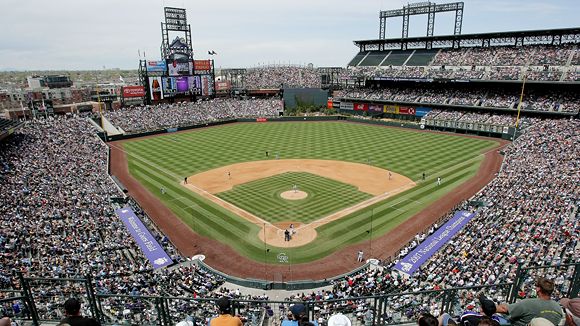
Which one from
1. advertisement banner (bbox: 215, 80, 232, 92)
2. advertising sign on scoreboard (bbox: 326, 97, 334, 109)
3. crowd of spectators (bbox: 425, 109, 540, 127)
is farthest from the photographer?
advertisement banner (bbox: 215, 80, 232, 92)

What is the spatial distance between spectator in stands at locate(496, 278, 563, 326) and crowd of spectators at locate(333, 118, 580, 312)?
29.5 ft

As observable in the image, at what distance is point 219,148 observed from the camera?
183 ft

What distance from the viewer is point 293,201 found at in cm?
3312

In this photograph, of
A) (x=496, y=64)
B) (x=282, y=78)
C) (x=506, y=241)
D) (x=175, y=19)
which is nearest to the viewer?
(x=506, y=241)

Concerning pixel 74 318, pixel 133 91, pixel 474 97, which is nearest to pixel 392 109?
pixel 474 97

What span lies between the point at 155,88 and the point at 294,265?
2561 inches

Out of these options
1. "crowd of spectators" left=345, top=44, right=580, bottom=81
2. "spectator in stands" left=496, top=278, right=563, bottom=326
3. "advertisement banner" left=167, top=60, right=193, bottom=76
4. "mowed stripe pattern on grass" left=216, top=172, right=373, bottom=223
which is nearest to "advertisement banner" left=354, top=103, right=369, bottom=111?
"crowd of spectators" left=345, top=44, right=580, bottom=81

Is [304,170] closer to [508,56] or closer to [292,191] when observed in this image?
[292,191]

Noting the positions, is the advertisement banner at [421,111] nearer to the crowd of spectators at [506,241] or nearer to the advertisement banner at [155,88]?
the crowd of spectators at [506,241]

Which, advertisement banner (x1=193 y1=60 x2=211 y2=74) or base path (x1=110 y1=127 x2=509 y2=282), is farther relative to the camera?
advertisement banner (x1=193 y1=60 x2=211 y2=74)

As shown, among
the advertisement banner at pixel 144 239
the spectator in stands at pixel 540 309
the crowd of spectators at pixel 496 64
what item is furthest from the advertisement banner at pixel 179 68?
the spectator in stands at pixel 540 309

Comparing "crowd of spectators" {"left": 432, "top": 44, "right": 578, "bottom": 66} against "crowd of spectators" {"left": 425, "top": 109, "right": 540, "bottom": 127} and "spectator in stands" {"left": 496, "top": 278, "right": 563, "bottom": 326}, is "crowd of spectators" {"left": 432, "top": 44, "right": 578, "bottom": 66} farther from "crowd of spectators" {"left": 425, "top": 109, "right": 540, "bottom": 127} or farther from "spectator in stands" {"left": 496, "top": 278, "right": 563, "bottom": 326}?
"spectator in stands" {"left": 496, "top": 278, "right": 563, "bottom": 326}

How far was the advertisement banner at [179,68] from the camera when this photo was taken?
257 ft

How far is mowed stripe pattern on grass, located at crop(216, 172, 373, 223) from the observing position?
30484 millimetres
